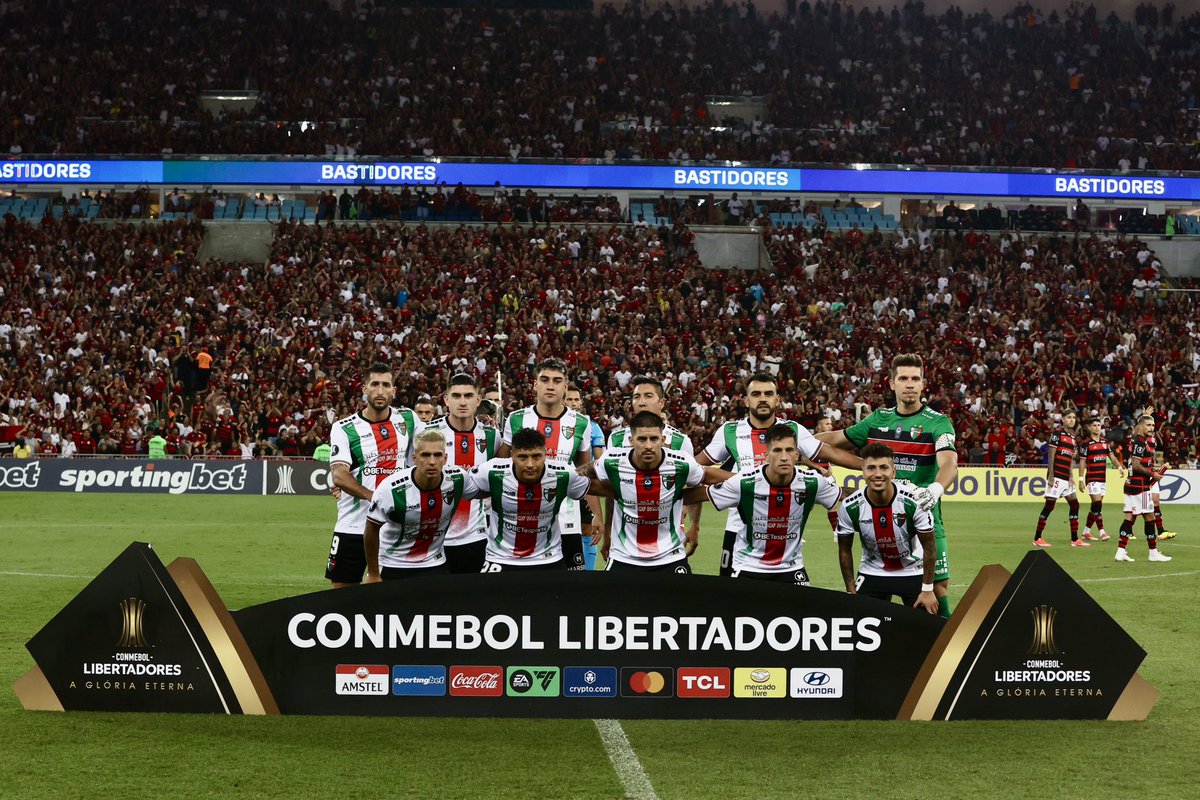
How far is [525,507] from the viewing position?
8.90 meters

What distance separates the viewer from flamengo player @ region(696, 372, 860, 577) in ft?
31.6

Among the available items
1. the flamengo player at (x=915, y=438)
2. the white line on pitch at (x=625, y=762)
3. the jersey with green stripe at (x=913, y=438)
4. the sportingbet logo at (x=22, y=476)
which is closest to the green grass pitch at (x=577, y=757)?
the white line on pitch at (x=625, y=762)

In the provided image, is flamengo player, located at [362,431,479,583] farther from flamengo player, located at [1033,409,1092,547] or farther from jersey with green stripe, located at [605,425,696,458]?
flamengo player, located at [1033,409,1092,547]

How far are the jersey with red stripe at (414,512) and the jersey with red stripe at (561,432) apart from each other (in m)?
1.40

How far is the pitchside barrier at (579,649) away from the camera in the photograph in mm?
8047

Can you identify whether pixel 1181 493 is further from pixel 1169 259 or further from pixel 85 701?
pixel 85 701

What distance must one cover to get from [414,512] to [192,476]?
2248 cm

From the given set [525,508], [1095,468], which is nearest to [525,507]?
[525,508]

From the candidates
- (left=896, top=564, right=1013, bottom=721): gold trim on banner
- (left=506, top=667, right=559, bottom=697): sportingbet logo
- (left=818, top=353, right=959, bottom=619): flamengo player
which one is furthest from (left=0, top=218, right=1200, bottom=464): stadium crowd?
(left=896, top=564, right=1013, bottom=721): gold trim on banner

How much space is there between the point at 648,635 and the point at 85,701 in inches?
132

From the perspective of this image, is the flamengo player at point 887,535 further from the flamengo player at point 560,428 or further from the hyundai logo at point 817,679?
the flamengo player at point 560,428

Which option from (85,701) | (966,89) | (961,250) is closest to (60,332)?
(961,250)

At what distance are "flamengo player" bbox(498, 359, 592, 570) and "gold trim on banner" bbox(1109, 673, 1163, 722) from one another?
3.80 m

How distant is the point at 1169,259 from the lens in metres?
47.2
